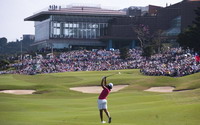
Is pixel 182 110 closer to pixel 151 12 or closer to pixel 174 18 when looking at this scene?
pixel 174 18

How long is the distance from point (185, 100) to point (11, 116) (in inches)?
411

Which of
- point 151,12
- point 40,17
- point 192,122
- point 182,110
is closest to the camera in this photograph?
point 192,122

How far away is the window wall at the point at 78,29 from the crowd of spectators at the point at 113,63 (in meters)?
44.3

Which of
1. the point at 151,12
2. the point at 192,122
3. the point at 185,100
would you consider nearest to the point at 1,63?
the point at 151,12

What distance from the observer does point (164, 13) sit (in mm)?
127938

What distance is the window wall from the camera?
484ft

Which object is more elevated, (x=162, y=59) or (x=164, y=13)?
(x=164, y=13)

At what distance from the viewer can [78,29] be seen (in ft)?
488

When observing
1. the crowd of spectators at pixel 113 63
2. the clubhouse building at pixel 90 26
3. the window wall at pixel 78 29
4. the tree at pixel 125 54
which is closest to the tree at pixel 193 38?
the crowd of spectators at pixel 113 63

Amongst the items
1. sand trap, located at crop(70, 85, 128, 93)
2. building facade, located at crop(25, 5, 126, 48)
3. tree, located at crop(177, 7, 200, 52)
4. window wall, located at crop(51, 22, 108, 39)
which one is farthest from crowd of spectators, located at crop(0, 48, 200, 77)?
window wall, located at crop(51, 22, 108, 39)

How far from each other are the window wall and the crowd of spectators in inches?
1744

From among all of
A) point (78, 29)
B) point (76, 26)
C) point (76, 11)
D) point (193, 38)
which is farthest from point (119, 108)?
point (78, 29)

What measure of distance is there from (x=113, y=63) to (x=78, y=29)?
60.8 m

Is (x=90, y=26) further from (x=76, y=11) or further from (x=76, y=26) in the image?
(x=76, y=11)
